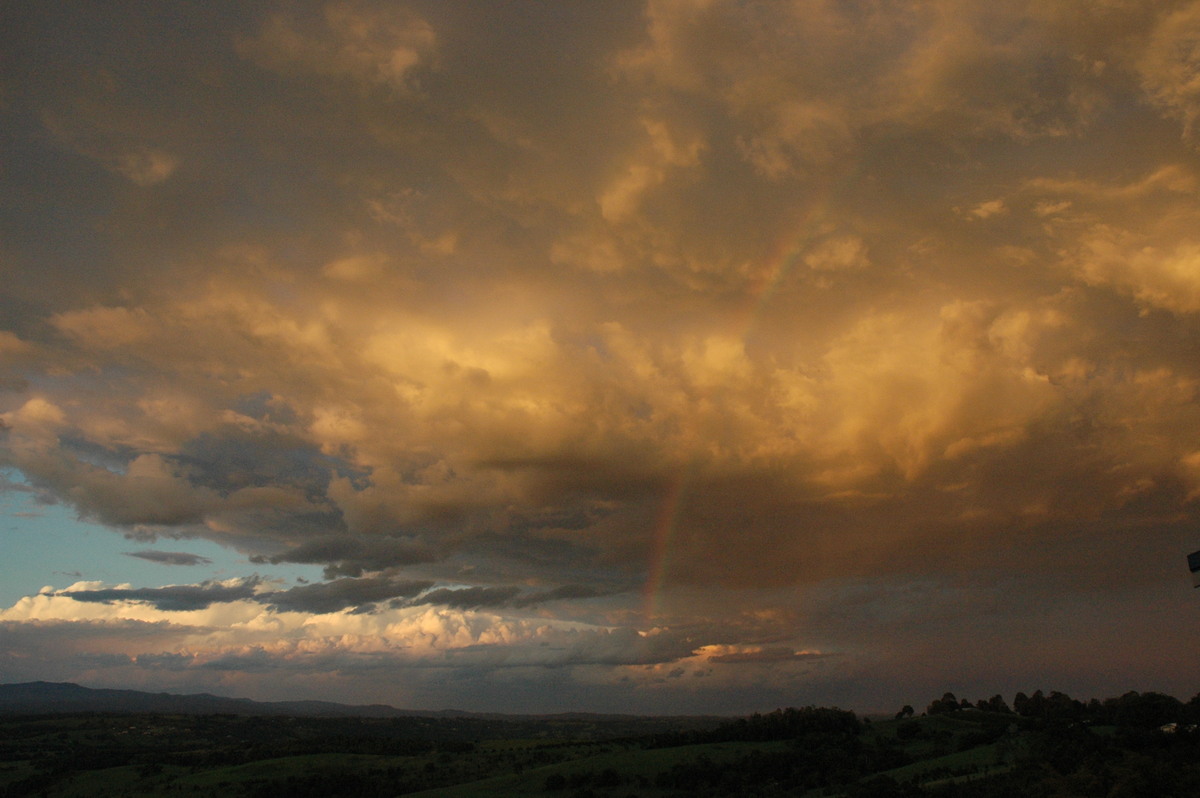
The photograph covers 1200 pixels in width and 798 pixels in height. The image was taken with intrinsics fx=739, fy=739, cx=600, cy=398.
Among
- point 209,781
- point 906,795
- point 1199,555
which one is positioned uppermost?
point 1199,555

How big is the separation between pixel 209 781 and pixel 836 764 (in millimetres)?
156001

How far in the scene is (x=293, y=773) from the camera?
188125 mm

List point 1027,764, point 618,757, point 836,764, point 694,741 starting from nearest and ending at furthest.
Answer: point 1027,764
point 836,764
point 618,757
point 694,741

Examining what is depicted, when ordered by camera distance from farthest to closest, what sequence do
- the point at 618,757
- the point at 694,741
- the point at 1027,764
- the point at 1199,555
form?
the point at 694,741, the point at 618,757, the point at 1027,764, the point at 1199,555

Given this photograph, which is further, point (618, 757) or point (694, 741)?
point (694, 741)

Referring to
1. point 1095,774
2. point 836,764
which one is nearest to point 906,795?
point 1095,774

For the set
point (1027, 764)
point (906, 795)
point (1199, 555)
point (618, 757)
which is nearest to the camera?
point (1199, 555)

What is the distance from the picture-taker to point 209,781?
190m

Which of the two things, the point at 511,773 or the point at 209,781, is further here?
the point at 209,781

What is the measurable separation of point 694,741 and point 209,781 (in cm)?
12618

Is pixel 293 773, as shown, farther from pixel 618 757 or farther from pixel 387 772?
pixel 618 757

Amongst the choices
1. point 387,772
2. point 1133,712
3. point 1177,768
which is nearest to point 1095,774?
Result: point 1177,768

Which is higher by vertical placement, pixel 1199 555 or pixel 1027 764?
pixel 1199 555

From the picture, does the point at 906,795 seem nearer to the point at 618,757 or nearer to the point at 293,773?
the point at 618,757
